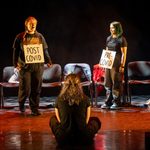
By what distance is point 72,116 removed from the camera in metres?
7.19

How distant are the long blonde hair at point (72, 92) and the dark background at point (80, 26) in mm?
5415

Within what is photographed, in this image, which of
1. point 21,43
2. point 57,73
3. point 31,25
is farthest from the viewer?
point 57,73

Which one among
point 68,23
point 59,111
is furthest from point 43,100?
point 59,111

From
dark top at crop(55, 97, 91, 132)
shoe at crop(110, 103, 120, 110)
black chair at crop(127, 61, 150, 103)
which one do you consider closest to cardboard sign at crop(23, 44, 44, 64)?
shoe at crop(110, 103, 120, 110)

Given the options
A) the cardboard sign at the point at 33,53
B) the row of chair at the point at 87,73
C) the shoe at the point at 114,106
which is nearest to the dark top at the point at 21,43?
the cardboard sign at the point at 33,53

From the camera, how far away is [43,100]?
1270cm

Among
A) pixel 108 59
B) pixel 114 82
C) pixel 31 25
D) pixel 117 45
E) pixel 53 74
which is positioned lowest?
pixel 114 82

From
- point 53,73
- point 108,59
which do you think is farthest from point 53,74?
point 108,59

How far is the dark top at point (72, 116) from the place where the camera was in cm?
715

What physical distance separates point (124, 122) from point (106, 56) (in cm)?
187

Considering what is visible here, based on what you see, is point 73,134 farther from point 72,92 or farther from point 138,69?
point 138,69

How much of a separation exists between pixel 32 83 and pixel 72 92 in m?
2.77

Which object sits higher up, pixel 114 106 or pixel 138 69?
pixel 138 69

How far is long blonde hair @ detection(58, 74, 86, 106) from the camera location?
23.6 ft
